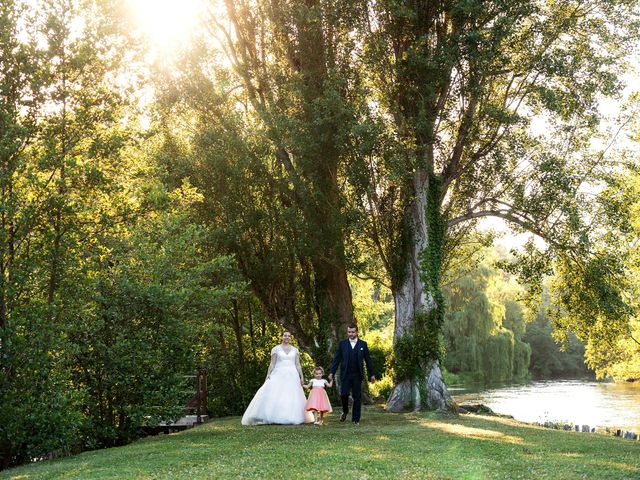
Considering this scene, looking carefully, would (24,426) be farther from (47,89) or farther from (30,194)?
(47,89)

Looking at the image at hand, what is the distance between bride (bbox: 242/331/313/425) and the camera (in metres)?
A: 17.0

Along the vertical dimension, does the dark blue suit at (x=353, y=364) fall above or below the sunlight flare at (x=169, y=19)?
below

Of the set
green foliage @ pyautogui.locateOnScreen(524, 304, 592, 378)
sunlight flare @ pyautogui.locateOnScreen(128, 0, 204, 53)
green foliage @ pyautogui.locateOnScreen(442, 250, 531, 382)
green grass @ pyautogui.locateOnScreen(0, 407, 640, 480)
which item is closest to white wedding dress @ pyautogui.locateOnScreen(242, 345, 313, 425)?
green grass @ pyautogui.locateOnScreen(0, 407, 640, 480)

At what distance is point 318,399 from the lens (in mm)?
16703

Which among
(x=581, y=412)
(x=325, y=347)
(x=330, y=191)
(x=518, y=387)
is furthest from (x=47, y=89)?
(x=518, y=387)

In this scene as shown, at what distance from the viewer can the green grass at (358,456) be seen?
9797 millimetres

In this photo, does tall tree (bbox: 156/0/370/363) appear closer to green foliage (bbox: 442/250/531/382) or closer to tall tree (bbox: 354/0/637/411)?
tall tree (bbox: 354/0/637/411)

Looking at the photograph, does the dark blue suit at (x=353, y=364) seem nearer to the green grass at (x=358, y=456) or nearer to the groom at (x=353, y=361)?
the groom at (x=353, y=361)

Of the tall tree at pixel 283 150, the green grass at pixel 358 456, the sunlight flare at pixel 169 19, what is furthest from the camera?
the sunlight flare at pixel 169 19

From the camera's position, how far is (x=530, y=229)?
2316 centimetres

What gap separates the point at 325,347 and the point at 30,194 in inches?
495

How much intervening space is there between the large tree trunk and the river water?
6793 millimetres

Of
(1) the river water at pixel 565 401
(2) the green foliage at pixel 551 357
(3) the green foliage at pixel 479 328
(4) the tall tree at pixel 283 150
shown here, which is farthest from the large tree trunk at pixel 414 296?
(2) the green foliage at pixel 551 357

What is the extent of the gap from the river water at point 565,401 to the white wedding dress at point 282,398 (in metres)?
12.0
